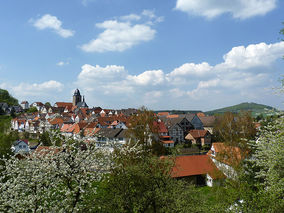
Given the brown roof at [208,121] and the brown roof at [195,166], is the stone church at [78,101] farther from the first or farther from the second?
the brown roof at [195,166]

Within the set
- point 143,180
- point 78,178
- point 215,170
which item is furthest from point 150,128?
point 78,178

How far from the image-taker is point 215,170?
25.5 meters

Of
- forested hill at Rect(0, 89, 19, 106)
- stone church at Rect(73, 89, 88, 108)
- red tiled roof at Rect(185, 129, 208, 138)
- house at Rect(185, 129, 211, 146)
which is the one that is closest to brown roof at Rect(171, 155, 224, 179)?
house at Rect(185, 129, 211, 146)

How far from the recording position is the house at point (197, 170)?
86.5 ft

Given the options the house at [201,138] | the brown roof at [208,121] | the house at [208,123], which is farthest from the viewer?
the brown roof at [208,121]

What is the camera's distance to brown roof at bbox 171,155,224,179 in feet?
87.1

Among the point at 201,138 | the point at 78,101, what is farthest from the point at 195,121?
the point at 78,101

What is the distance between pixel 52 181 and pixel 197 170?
75.8 feet

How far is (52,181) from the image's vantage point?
813cm

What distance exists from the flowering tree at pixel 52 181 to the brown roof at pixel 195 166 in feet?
61.9

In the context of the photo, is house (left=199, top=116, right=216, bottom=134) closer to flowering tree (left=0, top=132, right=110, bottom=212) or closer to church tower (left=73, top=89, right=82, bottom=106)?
flowering tree (left=0, top=132, right=110, bottom=212)

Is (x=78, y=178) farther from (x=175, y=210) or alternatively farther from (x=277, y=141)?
(x=277, y=141)

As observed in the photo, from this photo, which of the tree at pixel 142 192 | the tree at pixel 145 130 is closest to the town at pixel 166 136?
the tree at pixel 145 130

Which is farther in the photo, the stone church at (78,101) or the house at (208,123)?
the stone church at (78,101)
